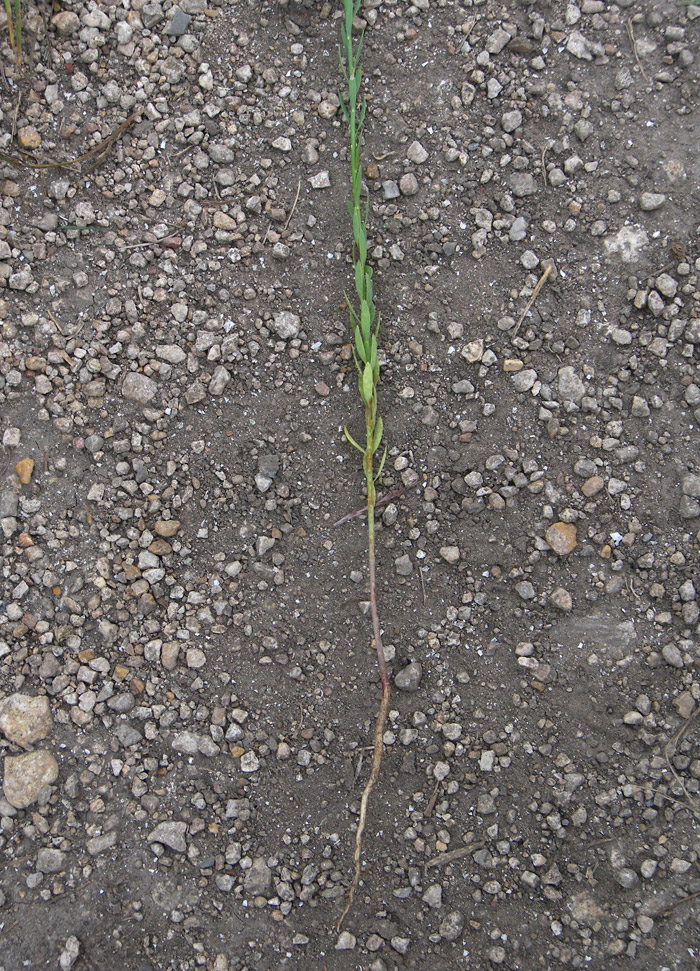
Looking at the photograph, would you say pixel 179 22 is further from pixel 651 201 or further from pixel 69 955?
pixel 69 955

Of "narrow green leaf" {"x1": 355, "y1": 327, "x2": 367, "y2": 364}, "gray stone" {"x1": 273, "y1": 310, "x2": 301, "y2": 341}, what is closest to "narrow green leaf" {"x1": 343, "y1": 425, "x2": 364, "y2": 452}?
"narrow green leaf" {"x1": 355, "y1": 327, "x2": 367, "y2": 364}

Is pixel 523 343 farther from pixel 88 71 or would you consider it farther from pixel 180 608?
pixel 88 71

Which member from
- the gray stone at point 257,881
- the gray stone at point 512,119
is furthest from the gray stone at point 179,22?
the gray stone at point 257,881

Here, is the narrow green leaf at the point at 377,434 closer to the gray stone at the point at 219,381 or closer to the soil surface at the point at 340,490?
the soil surface at the point at 340,490

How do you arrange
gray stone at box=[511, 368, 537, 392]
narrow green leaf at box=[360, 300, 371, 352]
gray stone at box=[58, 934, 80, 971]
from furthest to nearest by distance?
gray stone at box=[511, 368, 537, 392], narrow green leaf at box=[360, 300, 371, 352], gray stone at box=[58, 934, 80, 971]

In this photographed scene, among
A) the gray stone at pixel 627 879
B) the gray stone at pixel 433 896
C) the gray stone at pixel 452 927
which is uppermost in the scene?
the gray stone at pixel 627 879

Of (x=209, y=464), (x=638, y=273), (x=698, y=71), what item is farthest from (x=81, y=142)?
(x=698, y=71)

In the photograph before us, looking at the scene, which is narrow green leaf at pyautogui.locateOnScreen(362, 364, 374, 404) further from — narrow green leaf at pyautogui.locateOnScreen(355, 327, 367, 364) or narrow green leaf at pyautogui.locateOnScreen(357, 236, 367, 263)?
narrow green leaf at pyautogui.locateOnScreen(357, 236, 367, 263)
